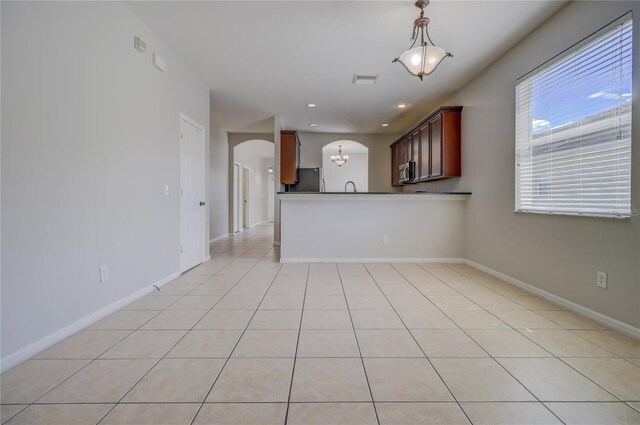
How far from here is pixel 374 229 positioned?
425cm

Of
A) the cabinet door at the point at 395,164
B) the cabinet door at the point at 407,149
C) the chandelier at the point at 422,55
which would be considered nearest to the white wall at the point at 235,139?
the cabinet door at the point at 395,164

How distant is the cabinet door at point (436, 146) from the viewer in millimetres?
4344

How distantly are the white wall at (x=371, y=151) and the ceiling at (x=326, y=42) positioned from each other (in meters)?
2.26

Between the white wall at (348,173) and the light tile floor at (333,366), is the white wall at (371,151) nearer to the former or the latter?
the white wall at (348,173)

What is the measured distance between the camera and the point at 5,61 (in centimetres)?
153

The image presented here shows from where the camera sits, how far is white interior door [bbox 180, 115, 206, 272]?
11.7ft

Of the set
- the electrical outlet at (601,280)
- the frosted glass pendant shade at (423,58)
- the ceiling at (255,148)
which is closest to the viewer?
the electrical outlet at (601,280)

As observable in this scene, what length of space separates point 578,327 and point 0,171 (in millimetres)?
3771

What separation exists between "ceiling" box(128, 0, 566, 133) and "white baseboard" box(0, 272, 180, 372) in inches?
102

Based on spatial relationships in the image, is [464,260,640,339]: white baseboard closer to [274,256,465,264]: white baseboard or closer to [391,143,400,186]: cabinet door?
[274,256,465,264]: white baseboard

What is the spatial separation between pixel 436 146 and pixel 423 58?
2313mm

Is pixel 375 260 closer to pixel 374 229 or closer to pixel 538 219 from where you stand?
pixel 374 229

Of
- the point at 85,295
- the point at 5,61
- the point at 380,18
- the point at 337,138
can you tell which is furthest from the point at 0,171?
the point at 337,138

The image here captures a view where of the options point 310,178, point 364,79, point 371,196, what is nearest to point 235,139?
point 310,178
